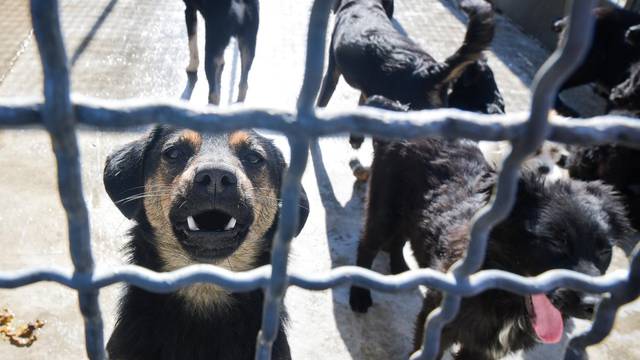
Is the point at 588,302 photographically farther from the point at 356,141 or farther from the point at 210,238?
the point at 356,141

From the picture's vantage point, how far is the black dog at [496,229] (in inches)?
91.0

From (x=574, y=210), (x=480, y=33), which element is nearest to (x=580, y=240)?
(x=574, y=210)

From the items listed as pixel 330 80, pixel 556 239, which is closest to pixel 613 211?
pixel 556 239

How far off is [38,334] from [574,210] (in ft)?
10.3

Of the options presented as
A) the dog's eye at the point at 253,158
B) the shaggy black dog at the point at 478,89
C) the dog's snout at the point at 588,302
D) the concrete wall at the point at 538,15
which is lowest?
the dog's snout at the point at 588,302

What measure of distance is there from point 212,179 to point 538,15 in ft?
25.0

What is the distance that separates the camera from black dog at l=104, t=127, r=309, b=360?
97.5 inches

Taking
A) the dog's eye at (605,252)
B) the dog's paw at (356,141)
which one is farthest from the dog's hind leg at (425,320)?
the dog's paw at (356,141)

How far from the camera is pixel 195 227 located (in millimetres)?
2760

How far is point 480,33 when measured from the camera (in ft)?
11.0

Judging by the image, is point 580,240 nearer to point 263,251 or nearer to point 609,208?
point 609,208

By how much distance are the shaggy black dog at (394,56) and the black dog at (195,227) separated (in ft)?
4.49

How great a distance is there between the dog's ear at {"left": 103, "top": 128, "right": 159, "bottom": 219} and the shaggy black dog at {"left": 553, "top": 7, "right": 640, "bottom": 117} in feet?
15.2

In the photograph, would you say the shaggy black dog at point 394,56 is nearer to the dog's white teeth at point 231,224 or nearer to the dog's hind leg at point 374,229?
the dog's hind leg at point 374,229
